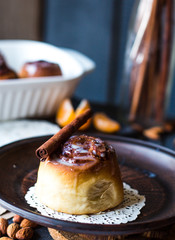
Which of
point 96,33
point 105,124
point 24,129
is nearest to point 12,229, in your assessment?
point 24,129

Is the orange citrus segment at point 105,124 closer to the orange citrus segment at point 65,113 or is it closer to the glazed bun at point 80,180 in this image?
the orange citrus segment at point 65,113

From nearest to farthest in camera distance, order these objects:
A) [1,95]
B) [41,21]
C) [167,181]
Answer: [167,181] → [1,95] → [41,21]

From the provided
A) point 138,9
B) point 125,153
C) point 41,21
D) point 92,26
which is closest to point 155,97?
point 138,9

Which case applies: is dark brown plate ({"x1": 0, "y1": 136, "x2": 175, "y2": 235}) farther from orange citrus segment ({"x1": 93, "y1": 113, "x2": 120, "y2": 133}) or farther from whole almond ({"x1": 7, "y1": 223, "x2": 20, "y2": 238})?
orange citrus segment ({"x1": 93, "y1": 113, "x2": 120, "y2": 133})

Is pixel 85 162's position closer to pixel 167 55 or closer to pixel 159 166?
pixel 159 166

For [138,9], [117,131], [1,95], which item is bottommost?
[117,131]

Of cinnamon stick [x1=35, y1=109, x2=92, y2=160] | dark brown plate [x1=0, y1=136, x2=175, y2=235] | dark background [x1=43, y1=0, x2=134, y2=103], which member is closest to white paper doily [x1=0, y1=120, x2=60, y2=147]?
dark brown plate [x1=0, y1=136, x2=175, y2=235]

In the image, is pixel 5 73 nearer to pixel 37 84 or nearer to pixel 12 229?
pixel 37 84
